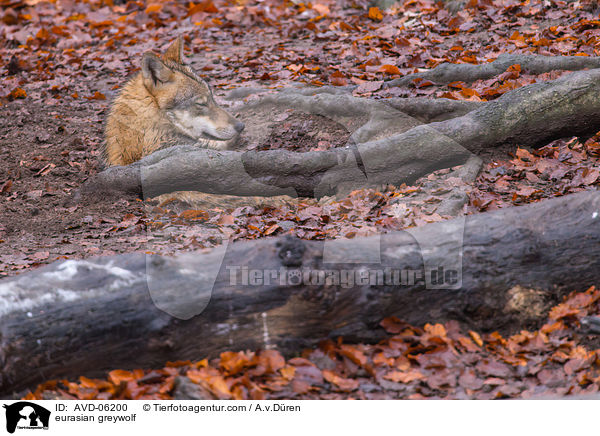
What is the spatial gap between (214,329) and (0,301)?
4.40 ft

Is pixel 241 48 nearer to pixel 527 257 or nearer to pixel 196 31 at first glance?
pixel 196 31

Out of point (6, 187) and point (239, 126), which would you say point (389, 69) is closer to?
point (239, 126)

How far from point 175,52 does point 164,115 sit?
871 mm

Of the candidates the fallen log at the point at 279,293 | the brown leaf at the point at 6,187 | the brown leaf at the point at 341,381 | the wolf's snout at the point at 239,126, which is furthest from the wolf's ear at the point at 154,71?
the brown leaf at the point at 341,381

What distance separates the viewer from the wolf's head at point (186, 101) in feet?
24.9

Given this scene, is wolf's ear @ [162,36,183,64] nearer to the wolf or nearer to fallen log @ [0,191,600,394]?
the wolf

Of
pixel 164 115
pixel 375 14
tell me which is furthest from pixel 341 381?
pixel 375 14

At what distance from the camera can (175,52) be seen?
777cm

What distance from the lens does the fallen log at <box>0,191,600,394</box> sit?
3.62 m

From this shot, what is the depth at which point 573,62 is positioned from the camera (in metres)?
7.38
